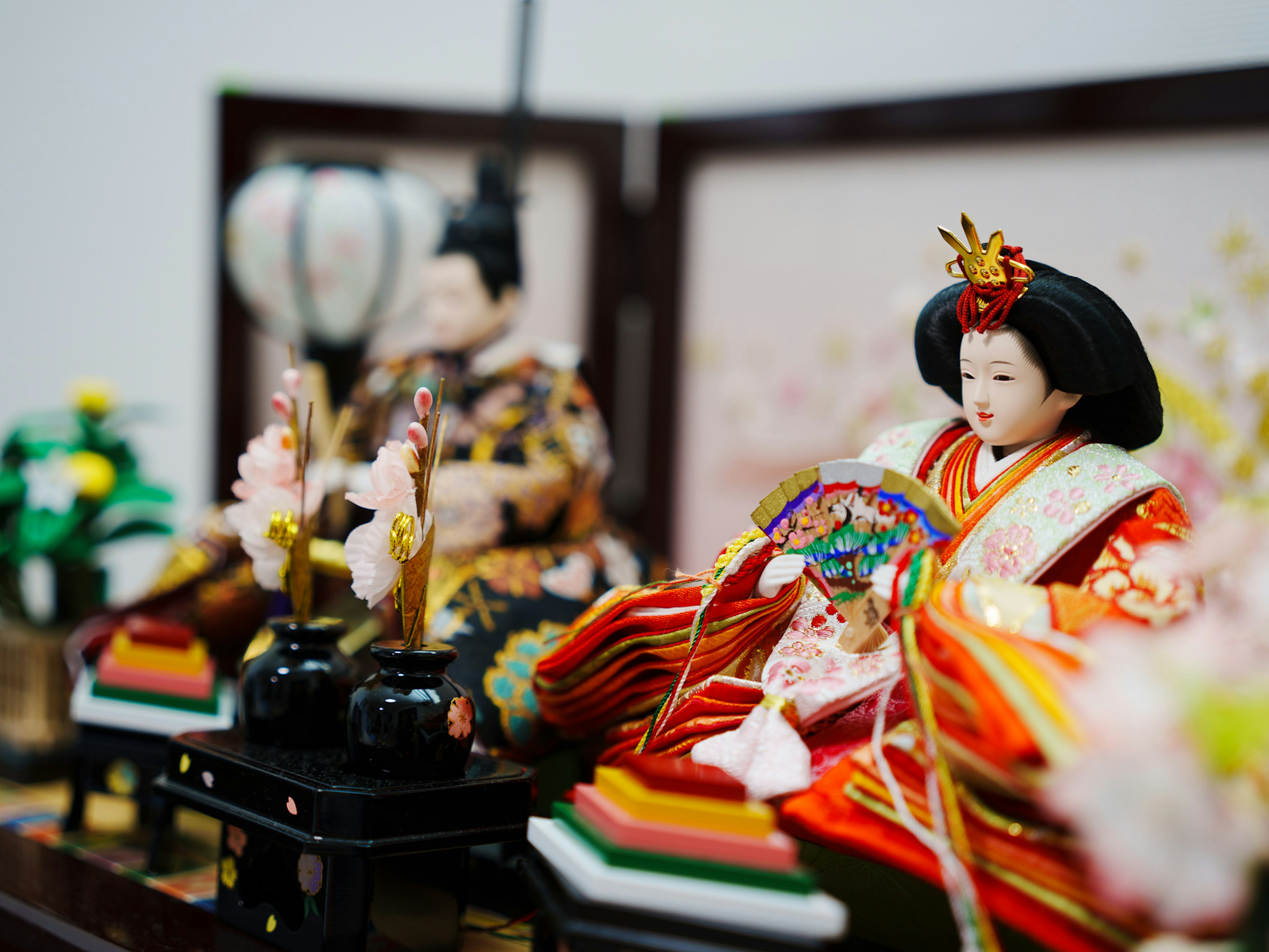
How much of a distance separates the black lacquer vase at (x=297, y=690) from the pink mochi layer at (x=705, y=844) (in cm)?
63

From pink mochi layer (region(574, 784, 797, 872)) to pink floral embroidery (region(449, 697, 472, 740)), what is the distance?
35 centimetres

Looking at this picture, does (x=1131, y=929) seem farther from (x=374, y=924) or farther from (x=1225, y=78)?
(x=1225, y=78)

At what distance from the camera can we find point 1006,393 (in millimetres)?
1393

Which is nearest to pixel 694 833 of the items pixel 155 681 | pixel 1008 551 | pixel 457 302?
pixel 1008 551

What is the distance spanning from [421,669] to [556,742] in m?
0.53

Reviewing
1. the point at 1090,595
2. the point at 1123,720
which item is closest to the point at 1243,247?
the point at 1090,595

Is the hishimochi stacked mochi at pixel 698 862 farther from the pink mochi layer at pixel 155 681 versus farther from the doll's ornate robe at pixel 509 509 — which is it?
the pink mochi layer at pixel 155 681

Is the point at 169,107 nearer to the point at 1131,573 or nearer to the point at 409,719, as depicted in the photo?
the point at 409,719

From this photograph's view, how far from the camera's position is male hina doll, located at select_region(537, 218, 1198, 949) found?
3.47 ft

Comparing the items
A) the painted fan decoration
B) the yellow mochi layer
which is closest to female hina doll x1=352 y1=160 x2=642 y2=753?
the painted fan decoration

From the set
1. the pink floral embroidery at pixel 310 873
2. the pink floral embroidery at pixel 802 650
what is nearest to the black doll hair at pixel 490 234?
the pink floral embroidery at pixel 802 650

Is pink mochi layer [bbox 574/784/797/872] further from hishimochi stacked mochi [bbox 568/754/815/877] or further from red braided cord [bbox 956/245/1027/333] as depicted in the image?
red braided cord [bbox 956/245/1027/333]

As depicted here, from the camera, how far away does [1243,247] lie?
2.15m

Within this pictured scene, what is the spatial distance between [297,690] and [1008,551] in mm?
1028
